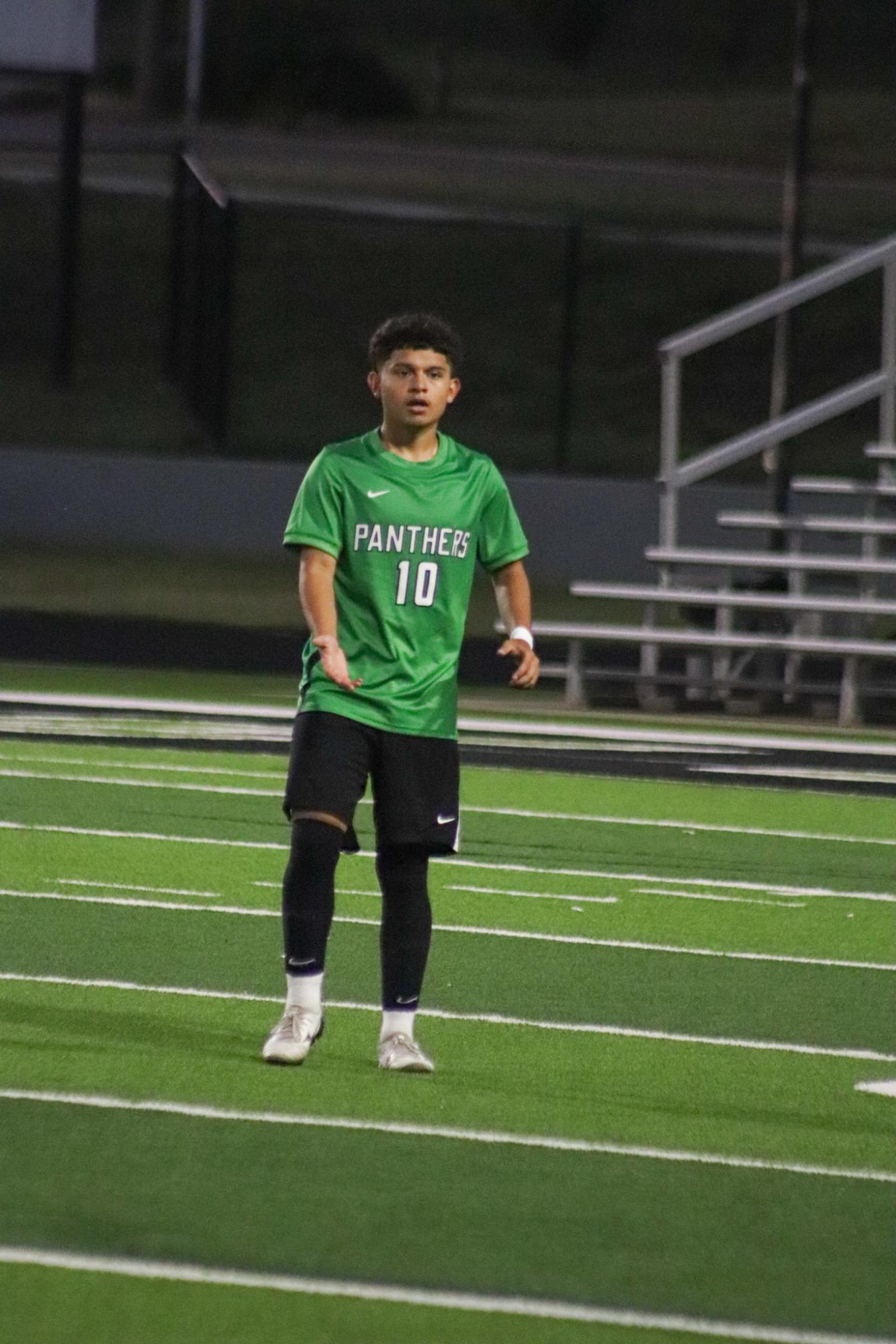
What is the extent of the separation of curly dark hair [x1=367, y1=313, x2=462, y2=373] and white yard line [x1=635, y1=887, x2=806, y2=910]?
3465 mm

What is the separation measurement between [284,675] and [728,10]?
64.8 meters

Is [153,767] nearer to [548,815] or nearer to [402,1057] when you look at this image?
[548,815]

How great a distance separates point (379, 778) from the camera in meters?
6.43

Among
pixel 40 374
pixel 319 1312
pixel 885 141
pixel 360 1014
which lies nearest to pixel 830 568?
pixel 360 1014

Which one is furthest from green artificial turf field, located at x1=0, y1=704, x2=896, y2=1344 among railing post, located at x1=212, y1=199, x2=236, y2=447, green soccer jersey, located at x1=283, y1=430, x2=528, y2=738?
railing post, located at x1=212, y1=199, x2=236, y2=447

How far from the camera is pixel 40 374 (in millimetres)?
31609

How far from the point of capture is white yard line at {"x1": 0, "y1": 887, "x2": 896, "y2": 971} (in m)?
8.41

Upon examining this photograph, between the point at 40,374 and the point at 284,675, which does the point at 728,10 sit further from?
the point at 284,675

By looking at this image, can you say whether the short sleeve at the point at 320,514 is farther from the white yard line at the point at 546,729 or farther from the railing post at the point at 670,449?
the railing post at the point at 670,449

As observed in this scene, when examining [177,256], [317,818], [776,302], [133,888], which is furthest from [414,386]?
[177,256]

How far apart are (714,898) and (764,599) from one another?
650 centimetres

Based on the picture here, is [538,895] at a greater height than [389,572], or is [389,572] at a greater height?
[389,572]

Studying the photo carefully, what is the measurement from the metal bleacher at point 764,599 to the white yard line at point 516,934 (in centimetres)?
624

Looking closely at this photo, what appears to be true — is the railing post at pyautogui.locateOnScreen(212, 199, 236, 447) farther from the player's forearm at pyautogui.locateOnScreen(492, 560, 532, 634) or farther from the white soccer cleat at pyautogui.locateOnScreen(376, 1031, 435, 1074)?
the white soccer cleat at pyautogui.locateOnScreen(376, 1031, 435, 1074)
